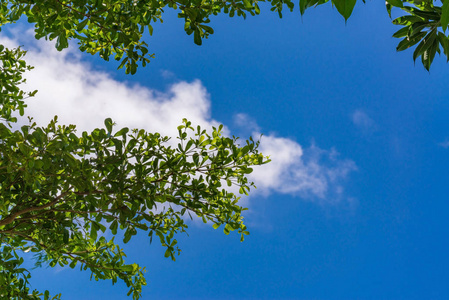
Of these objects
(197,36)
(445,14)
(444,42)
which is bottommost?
(445,14)

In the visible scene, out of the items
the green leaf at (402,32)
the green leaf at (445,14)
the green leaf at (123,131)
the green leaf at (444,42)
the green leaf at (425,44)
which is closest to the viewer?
the green leaf at (445,14)

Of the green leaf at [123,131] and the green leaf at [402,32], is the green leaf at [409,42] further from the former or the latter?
the green leaf at [123,131]

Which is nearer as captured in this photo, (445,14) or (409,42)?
(445,14)

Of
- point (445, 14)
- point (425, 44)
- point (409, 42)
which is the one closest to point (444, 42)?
point (425, 44)

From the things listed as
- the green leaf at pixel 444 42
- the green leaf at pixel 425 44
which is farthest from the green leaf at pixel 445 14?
the green leaf at pixel 425 44

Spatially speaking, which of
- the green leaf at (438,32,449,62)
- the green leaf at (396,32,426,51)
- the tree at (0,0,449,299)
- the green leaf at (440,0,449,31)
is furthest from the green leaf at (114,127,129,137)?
the green leaf at (440,0,449,31)

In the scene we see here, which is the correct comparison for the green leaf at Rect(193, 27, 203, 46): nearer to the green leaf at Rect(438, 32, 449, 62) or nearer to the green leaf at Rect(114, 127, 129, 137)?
the green leaf at Rect(114, 127, 129, 137)

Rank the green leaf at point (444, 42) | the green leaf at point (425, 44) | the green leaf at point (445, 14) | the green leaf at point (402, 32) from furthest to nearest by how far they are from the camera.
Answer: the green leaf at point (402, 32) → the green leaf at point (425, 44) → the green leaf at point (444, 42) → the green leaf at point (445, 14)

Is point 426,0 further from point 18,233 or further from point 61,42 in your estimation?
point 18,233

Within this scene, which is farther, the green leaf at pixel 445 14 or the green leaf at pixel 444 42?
the green leaf at pixel 444 42

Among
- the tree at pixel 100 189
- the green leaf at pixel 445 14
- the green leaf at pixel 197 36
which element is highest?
the green leaf at pixel 197 36

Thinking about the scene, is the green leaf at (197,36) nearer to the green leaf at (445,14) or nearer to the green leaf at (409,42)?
the green leaf at (409,42)

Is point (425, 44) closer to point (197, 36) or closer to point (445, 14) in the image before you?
point (445, 14)

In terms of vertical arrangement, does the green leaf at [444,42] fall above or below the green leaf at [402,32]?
below
